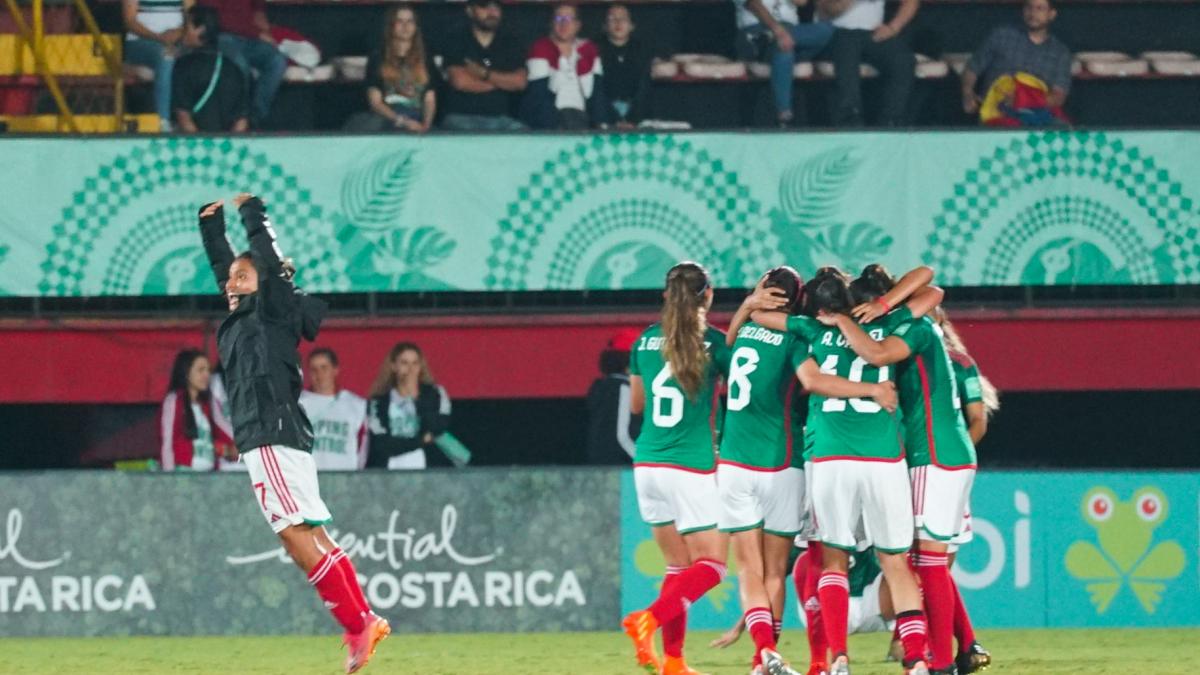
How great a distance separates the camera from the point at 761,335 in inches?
366

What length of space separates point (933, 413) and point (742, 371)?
2.73ft

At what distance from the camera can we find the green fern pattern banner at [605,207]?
1444 centimetres

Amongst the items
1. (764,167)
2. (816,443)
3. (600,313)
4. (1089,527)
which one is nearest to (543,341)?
(600,313)

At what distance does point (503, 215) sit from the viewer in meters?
14.7

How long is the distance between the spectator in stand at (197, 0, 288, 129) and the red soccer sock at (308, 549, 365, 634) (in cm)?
630

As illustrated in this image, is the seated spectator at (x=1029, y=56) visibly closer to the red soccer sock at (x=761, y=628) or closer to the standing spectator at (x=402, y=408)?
the standing spectator at (x=402, y=408)

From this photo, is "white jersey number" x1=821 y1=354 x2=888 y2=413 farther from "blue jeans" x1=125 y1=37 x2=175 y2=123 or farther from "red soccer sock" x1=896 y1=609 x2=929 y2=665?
"blue jeans" x1=125 y1=37 x2=175 y2=123

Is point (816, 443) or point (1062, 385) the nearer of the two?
point (816, 443)

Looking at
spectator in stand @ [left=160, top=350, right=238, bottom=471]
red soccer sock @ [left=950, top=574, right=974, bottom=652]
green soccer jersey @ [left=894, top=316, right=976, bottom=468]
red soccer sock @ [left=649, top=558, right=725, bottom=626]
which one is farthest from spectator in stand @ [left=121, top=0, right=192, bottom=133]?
red soccer sock @ [left=950, top=574, right=974, bottom=652]

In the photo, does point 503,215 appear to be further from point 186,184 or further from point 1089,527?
point 1089,527

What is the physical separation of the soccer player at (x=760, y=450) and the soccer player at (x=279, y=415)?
159cm

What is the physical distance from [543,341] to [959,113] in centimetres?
364

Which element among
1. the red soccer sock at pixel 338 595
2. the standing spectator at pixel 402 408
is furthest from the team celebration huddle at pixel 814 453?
the standing spectator at pixel 402 408

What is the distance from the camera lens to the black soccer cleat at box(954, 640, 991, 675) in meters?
9.55
